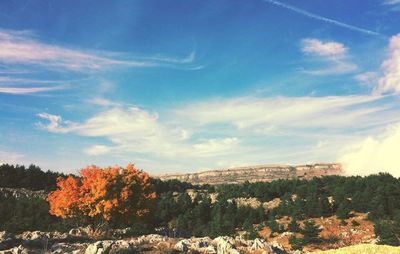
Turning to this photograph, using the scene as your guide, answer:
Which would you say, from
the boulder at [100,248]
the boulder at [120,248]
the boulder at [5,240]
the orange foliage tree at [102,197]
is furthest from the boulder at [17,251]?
the orange foliage tree at [102,197]

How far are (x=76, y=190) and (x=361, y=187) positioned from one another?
210 ft

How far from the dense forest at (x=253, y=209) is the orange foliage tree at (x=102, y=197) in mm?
3294

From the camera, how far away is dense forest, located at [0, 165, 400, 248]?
65.0 meters

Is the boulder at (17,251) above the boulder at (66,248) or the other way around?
above

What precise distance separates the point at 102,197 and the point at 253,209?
44.3m

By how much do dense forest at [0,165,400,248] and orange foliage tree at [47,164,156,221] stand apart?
3294 mm

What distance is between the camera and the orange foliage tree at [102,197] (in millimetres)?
50031

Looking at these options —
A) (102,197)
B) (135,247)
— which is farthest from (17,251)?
(102,197)

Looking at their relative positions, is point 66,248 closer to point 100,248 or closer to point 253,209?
point 100,248

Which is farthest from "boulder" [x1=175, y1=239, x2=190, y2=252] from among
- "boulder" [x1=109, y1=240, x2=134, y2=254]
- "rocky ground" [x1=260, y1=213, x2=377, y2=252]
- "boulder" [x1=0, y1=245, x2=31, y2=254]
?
"rocky ground" [x1=260, y1=213, x2=377, y2=252]

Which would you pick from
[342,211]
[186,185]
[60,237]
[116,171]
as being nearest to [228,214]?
[342,211]

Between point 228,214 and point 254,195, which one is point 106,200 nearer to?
point 228,214

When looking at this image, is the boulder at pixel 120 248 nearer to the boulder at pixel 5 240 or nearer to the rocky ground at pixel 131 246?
the rocky ground at pixel 131 246

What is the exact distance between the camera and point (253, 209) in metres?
87.9
